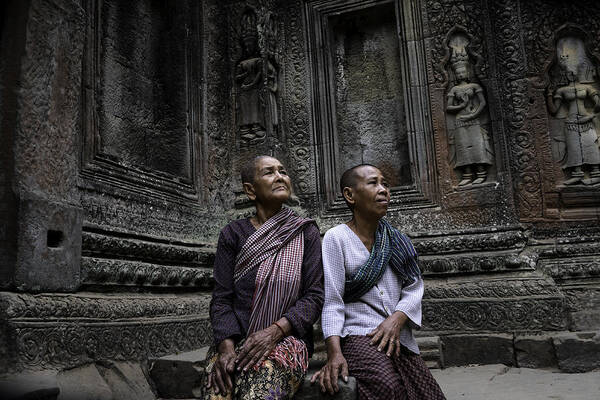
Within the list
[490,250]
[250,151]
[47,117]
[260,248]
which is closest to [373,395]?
[260,248]

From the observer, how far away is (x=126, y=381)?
347 centimetres

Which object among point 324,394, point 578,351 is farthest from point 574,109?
point 324,394

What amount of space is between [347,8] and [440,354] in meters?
3.78

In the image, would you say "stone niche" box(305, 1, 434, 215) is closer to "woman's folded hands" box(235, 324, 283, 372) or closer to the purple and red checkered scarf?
the purple and red checkered scarf

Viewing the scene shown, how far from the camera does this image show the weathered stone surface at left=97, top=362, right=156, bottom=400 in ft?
11.0

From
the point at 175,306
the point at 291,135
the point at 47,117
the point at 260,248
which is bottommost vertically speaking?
the point at 175,306

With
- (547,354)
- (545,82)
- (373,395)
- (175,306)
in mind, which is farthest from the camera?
(545,82)

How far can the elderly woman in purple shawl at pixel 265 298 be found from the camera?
234cm

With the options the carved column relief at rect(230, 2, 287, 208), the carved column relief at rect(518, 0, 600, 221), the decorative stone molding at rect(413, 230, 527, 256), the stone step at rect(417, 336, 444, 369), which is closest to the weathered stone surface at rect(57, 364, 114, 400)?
the stone step at rect(417, 336, 444, 369)

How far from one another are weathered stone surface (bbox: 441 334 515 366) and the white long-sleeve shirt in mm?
1932

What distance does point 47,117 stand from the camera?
3.15 meters

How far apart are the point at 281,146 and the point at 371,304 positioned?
347 centimetres

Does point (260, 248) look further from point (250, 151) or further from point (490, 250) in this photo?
point (250, 151)

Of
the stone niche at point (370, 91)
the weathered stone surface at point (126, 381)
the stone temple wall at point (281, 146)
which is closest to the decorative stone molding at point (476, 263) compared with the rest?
the stone temple wall at point (281, 146)
